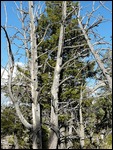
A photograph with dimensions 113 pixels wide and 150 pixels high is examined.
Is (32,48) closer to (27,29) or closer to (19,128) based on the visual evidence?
(27,29)

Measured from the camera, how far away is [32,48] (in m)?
7.10

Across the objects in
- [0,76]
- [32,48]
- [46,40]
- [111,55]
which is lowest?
[0,76]

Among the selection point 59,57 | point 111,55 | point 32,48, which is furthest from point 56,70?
point 111,55

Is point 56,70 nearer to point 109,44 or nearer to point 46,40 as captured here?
point 109,44

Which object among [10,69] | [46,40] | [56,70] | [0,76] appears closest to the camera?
[10,69]

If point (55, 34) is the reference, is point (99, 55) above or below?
below

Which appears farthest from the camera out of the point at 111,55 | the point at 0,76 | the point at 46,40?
the point at 46,40

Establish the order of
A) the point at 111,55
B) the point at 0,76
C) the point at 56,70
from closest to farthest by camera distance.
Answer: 1. the point at 0,76
2. the point at 111,55
3. the point at 56,70

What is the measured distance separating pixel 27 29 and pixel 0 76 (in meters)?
2.25

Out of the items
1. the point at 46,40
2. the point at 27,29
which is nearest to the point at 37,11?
the point at 27,29

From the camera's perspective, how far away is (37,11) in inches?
289

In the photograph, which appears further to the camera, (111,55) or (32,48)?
(32,48)

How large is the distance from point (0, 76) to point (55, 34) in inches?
425

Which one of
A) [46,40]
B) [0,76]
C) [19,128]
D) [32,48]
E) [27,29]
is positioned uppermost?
[46,40]
